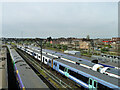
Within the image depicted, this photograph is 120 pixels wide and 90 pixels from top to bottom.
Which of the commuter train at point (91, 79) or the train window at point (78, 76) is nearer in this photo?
the commuter train at point (91, 79)

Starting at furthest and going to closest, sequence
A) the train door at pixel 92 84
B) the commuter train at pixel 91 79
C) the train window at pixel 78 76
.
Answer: the train window at pixel 78 76 → the train door at pixel 92 84 → the commuter train at pixel 91 79

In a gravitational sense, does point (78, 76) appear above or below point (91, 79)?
below

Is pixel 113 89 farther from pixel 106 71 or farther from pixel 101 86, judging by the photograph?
pixel 106 71

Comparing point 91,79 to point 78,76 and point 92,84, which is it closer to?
point 92,84

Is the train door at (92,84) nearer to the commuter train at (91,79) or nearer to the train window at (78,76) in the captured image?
the commuter train at (91,79)

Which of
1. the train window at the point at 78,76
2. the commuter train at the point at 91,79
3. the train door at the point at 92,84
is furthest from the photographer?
the train window at the point at 78,76

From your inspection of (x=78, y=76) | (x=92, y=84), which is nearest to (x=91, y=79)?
(x=92, y=84)

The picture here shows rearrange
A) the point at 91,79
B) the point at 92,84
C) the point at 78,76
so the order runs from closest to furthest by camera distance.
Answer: the point at 92,84 → the point at 91,79 → the point at 78,76

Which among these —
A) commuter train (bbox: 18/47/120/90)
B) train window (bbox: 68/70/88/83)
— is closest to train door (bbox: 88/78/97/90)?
commuter train (bbox: 18/47/120/90)

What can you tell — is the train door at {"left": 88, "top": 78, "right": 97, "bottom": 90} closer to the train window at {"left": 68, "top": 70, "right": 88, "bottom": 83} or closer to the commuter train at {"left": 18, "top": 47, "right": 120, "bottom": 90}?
the commuter train at {"left": 18, "top": 47, "right": 120, "bottom": 90}

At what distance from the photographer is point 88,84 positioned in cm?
1206

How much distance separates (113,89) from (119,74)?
459 cm

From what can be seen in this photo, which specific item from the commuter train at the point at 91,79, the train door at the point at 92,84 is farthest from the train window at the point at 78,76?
the train door at the point at 92,84

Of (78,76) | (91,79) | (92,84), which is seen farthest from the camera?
(78,76)
